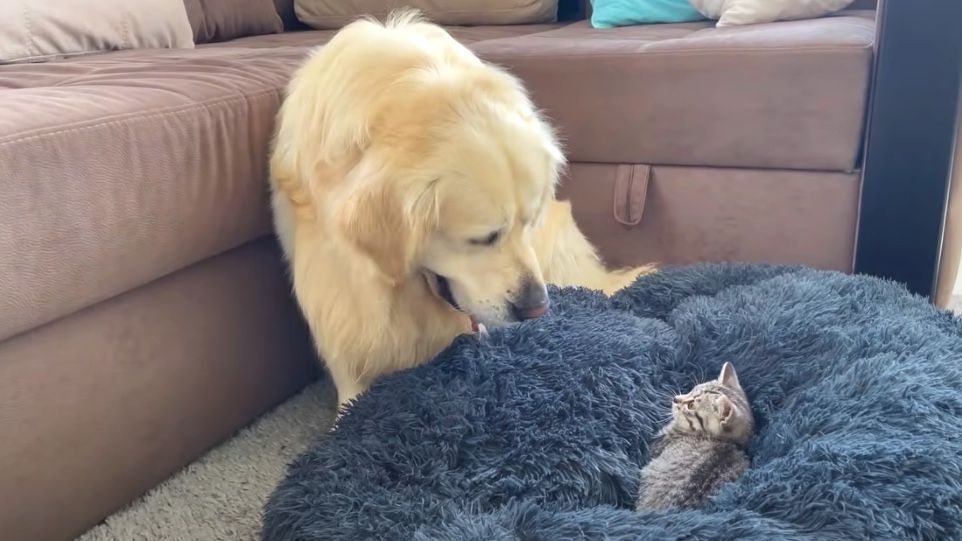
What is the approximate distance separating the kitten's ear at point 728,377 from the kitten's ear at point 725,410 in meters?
0.06

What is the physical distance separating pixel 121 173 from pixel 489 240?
1.50ft

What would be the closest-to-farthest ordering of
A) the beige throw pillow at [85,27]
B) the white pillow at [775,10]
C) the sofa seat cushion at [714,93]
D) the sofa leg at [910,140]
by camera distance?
the sofa leg at [910,140] < the sofa seat cushion at [714,93] < the beige throw pillow at [85,27] < the white pillow at [775,10]

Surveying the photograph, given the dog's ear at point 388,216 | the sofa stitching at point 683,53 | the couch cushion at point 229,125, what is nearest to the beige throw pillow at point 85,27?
the couch cushion at point 229,125

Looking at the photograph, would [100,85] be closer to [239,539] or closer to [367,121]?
[367,121]

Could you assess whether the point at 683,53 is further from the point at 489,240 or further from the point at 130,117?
the point at 130,117

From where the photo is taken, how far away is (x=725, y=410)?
38.8 inches

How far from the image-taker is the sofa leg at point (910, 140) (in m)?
1.25

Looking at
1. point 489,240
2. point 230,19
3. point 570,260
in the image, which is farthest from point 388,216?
point 230,19

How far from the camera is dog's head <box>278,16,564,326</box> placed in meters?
0.98

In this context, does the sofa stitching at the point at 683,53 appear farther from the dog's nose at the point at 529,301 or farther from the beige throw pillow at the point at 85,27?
the beige throw pillow at the point at 85,27

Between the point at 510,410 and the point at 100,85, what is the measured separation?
0.71 m

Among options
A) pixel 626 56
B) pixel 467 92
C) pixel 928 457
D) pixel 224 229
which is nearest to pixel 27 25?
pixel 224 229

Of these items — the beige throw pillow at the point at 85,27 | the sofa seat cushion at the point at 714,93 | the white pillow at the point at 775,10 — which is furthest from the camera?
the white pillow at the point at 775,10

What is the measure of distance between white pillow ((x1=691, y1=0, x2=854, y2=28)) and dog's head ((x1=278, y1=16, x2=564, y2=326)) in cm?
81
